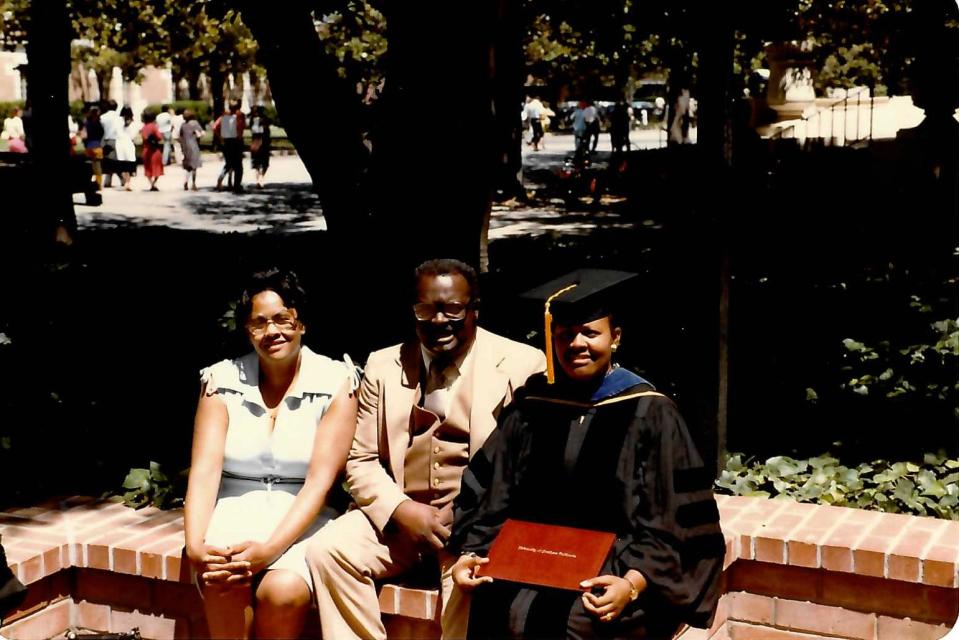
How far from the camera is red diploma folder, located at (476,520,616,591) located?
3803 millimetres

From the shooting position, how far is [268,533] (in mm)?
4441

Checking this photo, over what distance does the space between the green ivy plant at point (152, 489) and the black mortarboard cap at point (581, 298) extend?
88.6 inches

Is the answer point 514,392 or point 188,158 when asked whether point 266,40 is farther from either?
point 188,158

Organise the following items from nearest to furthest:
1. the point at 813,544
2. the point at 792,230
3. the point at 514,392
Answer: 1. the point at 514,392
2. the point at 813,544
3. the point at 792,230

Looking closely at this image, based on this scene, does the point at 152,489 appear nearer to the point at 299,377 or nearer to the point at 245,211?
the point at 299,377

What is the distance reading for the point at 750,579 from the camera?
489 cm

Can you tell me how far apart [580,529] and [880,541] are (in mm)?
→ 1494

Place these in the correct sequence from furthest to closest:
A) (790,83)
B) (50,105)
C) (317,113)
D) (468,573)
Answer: (790,83) → (50,105) → (317,113) → (468,573)

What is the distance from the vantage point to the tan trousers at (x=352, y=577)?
434cm

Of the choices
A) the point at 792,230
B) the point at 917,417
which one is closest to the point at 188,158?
the point at 792,230

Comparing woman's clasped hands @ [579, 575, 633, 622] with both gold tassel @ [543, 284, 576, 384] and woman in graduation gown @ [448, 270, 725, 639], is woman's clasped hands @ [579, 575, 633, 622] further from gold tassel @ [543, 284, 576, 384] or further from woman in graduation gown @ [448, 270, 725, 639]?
gold tassel @ [543, 284, 576, 384]

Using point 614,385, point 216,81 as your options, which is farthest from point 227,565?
point 216,81

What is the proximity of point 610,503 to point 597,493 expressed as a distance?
0.05 metres

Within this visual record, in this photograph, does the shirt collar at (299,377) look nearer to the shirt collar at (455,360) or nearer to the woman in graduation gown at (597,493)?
the shirt collar at (455,360)
